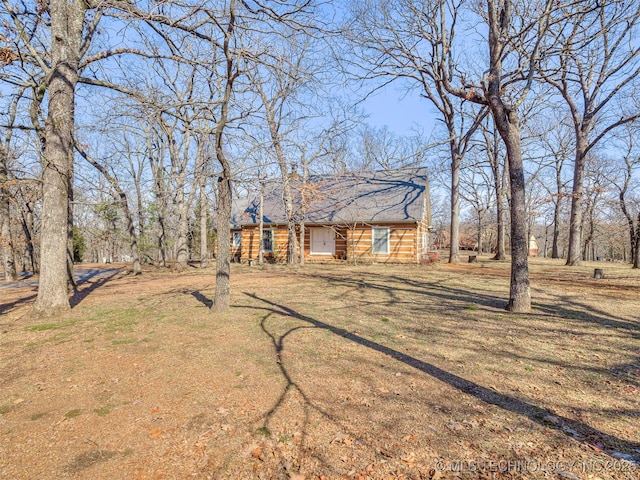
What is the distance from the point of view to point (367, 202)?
1823 cm

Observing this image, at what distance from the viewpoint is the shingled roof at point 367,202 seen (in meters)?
17.0

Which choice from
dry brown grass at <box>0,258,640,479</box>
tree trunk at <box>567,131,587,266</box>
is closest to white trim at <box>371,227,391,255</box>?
tree trunk at <box>567,131,587,266</box>

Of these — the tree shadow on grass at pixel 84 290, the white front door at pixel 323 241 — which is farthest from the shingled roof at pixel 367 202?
the tree shadow on grass at pixel 84 290

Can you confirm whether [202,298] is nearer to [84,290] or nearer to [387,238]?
[84,290]

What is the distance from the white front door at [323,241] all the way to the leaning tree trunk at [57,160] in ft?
43.5

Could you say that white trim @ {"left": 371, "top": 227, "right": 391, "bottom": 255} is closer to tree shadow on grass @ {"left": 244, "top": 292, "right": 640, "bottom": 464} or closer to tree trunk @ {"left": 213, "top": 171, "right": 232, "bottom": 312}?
tree trunk @ {"left": 213, "top": 171, "right": 232, "bottom": 312}

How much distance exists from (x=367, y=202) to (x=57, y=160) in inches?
571

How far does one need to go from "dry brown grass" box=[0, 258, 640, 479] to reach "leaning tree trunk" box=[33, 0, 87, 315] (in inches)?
26.8

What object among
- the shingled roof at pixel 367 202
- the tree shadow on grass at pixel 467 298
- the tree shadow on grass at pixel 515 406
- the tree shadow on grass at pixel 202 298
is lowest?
the tree shadow on grass at pixel 515 406

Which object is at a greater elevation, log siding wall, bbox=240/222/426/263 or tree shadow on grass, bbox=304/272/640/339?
log siding wall, bbox=240/222/426/263

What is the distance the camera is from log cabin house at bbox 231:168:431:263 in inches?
662

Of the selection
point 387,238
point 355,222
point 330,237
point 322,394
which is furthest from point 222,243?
point 330,237

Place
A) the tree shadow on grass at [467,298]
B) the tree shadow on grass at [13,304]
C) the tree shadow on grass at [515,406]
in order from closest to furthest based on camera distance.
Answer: the tree shadow on grass at [515,406]
the tree shadow on grass at [467,298]
the tree shadow on grass at [13,304]

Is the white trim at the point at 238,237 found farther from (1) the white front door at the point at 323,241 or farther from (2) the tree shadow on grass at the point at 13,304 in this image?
(2) the tree shadow on grass at the point at 13,304
